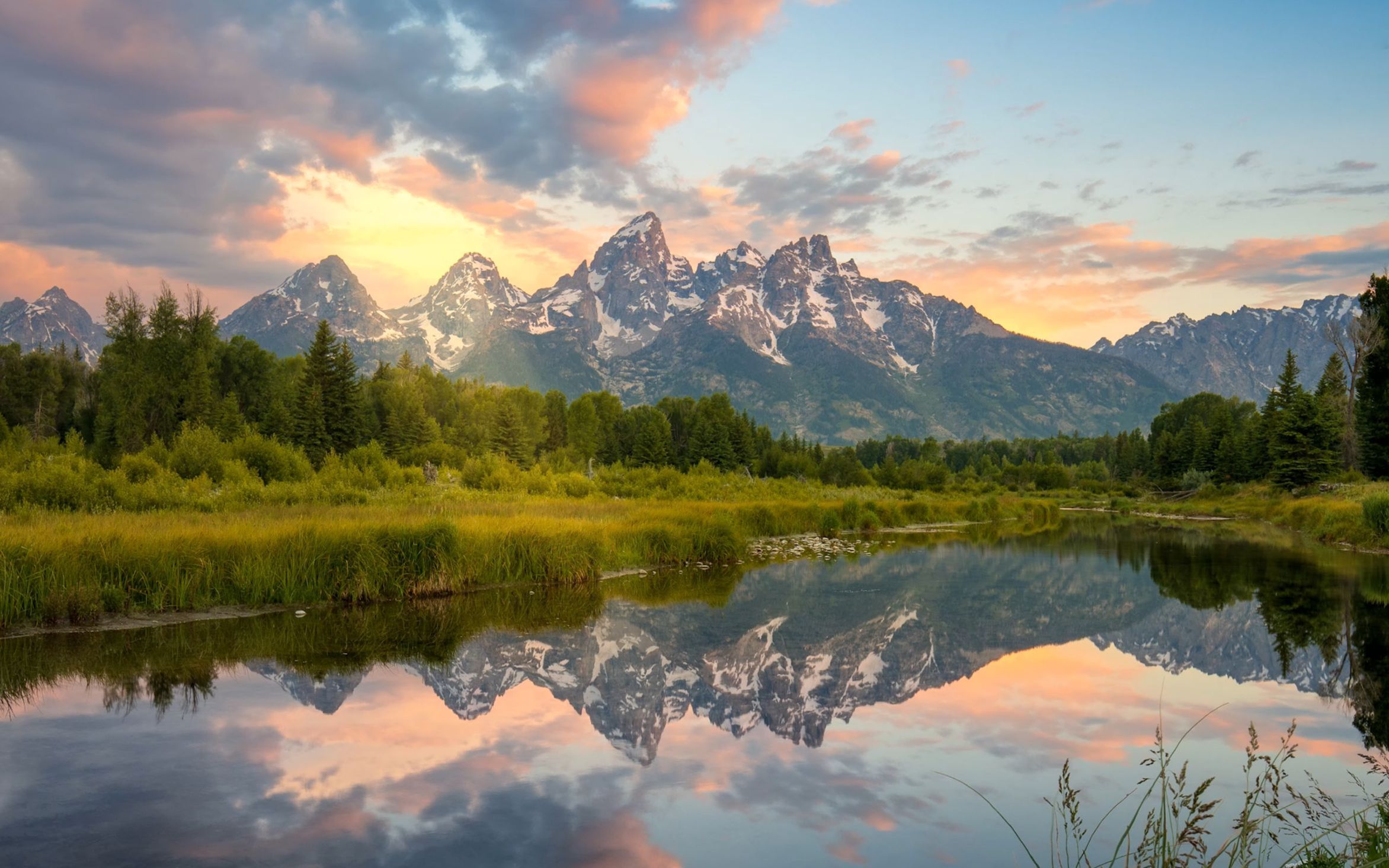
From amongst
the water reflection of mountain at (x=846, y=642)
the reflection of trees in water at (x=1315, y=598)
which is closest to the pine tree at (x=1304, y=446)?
the reflection of trees in water at (x=1315, y=598)

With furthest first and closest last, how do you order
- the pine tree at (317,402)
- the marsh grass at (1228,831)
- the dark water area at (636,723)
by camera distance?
the pine tree at (317,402) → the dark water area at (636,723) → the marsh grass at (1228,831)

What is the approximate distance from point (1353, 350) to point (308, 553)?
264 feet

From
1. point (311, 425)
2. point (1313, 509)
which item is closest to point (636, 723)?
point (1313, 509)

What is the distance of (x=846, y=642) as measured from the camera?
1705cm

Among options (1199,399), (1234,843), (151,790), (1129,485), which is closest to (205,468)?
(151,790)

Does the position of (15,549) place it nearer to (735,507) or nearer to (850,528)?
(735,507)

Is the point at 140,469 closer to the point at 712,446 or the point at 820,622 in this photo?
the point at 820,622

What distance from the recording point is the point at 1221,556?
35500 millimetres

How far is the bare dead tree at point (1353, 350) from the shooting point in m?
61.2

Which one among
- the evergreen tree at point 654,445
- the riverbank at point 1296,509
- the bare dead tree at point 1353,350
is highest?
the bare dead tree at point 1353,350

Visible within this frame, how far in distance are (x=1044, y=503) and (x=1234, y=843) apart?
72061mm

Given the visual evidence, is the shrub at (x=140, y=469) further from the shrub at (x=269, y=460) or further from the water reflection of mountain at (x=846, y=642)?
the water reflection of mountain at (x=846, y=642)

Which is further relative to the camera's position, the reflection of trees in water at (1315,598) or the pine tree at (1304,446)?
the pine tree at (1304,446)

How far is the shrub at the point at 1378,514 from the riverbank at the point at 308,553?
28521 millimetres
